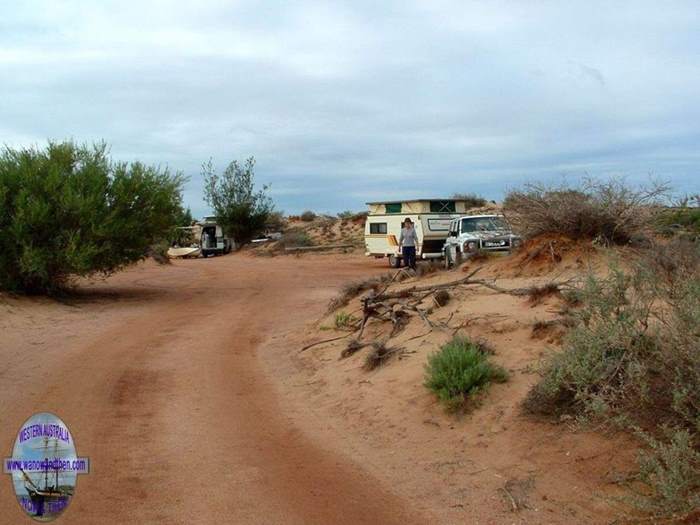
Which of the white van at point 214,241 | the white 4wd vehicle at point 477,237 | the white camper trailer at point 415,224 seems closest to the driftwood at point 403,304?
the white 4wd vehicle at point 477,237

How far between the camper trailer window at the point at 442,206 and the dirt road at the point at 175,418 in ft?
48.5

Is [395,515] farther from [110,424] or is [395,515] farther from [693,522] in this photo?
[110,424]

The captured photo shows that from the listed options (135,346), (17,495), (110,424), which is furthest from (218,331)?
(17,495)

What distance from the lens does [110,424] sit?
347 inches

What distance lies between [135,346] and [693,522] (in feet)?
36.5

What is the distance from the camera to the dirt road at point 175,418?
629cm

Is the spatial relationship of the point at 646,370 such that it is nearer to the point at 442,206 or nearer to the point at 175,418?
the point at 175,418

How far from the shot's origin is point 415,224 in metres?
32.6

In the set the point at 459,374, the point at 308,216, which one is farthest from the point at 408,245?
the point at 308,216

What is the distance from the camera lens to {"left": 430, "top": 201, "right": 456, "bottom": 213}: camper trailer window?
3394cm
